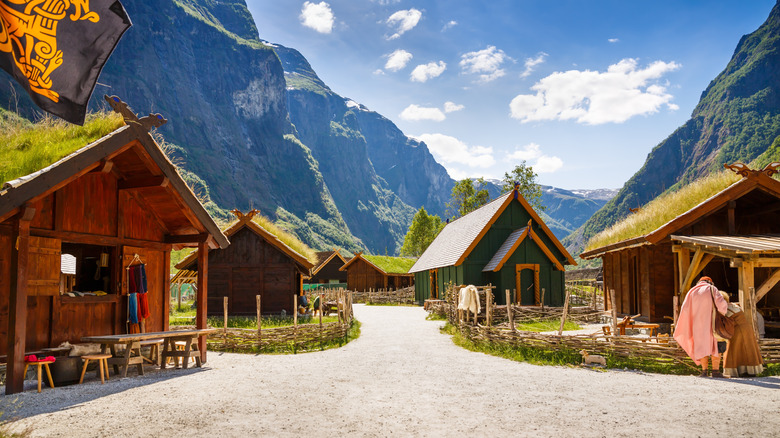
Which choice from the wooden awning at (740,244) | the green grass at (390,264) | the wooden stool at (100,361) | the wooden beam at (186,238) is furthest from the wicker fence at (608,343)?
the green grass at (390,264)

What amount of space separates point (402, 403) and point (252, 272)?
16371 mm

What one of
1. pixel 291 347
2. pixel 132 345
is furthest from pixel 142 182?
pixel 291 347

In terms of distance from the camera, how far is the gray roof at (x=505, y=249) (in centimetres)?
2605

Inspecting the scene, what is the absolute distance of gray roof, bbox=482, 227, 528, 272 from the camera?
26047 mm

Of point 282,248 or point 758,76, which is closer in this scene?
point 282,248

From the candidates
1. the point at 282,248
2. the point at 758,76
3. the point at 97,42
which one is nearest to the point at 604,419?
the point at 97,42

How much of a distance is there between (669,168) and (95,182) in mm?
163580

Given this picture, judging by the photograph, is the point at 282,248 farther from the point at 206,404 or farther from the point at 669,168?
the point at 669,168

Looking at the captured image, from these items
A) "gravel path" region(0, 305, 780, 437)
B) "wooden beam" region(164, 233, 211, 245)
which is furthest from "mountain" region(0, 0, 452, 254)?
"gravel path" region(0, 305, 780, 437)

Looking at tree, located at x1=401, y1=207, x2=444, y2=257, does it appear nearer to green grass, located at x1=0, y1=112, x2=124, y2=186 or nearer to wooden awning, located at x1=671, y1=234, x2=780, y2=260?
wooden awning, located at x1=671, y1=234, x2=780, y2=260

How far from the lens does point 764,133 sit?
10406 centimetres

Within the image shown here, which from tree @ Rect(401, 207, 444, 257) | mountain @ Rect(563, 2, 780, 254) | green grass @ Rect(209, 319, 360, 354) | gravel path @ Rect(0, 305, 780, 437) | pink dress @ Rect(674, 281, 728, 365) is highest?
mountain @ Rect(563, 2, 780, 254)

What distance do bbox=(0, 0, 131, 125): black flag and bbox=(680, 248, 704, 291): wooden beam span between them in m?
13.6

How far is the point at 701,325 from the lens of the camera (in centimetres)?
1043
